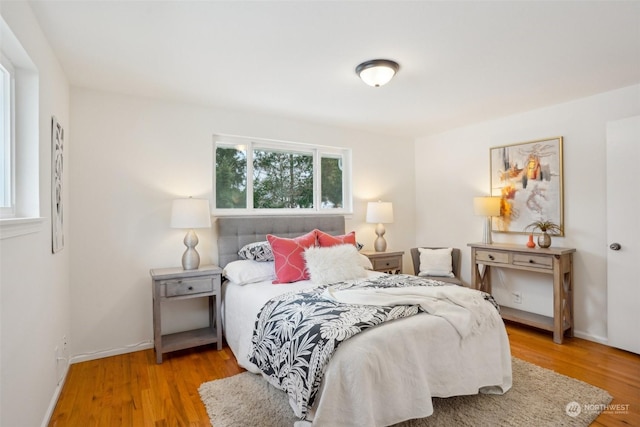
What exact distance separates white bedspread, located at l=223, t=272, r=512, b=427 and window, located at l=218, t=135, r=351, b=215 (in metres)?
1.65

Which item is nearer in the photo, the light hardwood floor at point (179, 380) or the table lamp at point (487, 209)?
the light hardwood floor at point (179, 380)

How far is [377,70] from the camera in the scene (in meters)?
2.42

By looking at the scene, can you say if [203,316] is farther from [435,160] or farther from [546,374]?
[435,160]

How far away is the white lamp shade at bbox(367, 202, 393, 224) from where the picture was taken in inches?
167

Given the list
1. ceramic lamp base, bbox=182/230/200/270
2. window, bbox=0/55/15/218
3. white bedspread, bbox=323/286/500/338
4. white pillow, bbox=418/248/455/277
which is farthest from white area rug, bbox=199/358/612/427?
white pillow, bbox=418/248/455/277

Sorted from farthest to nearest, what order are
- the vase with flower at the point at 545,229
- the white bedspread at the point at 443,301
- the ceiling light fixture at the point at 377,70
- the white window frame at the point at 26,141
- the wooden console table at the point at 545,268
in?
1. the vase with flower at the point at 545,229
2. the wooden console table at the point at 545,268
3. the ceiling light fixture at the point at 377,70
4. the white bedspread at the point at 443,301
5. the white window frame at the point at 26,141

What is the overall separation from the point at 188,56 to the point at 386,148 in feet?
10.1

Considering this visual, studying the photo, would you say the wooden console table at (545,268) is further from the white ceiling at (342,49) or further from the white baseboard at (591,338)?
the white ceiling at (342,49)

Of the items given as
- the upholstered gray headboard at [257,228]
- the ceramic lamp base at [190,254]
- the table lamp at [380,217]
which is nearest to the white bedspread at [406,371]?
the ceramic lamp base at [190,254]

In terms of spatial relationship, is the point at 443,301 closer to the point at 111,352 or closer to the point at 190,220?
the point at 190,220

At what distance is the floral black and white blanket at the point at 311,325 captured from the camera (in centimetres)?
Result: 169

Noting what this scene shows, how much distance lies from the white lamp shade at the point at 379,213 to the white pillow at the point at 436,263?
0.67 m

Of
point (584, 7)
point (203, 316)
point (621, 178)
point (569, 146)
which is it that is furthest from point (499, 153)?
point (203, 316)

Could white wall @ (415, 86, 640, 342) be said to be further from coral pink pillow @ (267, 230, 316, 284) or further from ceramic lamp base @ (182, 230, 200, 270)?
ceramic lamp base @ (182, 230, 200, 270)
